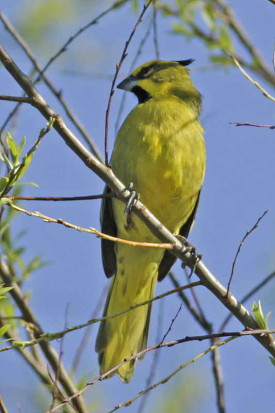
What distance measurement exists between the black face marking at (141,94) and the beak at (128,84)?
0.03 metres

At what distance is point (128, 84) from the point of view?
17.1 feet

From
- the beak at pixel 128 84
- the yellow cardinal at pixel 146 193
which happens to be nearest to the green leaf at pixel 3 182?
the yellow cardinal at pixel 146 193

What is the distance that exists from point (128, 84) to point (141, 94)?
0.59 feet

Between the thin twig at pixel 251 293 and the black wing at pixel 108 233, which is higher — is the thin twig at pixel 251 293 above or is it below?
below

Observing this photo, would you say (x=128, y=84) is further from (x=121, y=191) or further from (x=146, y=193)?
(x=121, y=191)

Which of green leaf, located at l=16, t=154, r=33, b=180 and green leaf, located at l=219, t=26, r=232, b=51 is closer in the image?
green leaf, located at l=16, t=154, r=33, b=180

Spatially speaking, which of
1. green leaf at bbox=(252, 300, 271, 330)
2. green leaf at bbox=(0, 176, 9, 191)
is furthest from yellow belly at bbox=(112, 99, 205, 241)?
green leaf at bbox=(0, 176, 9, 191)

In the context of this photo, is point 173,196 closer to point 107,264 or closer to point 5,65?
point 107,264

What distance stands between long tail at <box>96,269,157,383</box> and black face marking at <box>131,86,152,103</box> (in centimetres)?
124

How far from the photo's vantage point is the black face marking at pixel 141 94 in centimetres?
496

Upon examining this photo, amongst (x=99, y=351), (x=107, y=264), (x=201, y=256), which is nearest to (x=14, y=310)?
(x=99, y=351)

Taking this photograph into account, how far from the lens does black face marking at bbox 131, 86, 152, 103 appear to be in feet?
16.3

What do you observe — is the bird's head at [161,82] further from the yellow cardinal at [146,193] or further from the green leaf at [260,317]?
the green leaf at [260,317]

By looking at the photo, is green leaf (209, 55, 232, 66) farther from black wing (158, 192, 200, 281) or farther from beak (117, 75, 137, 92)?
black wing (158, 192, 200, 281)
